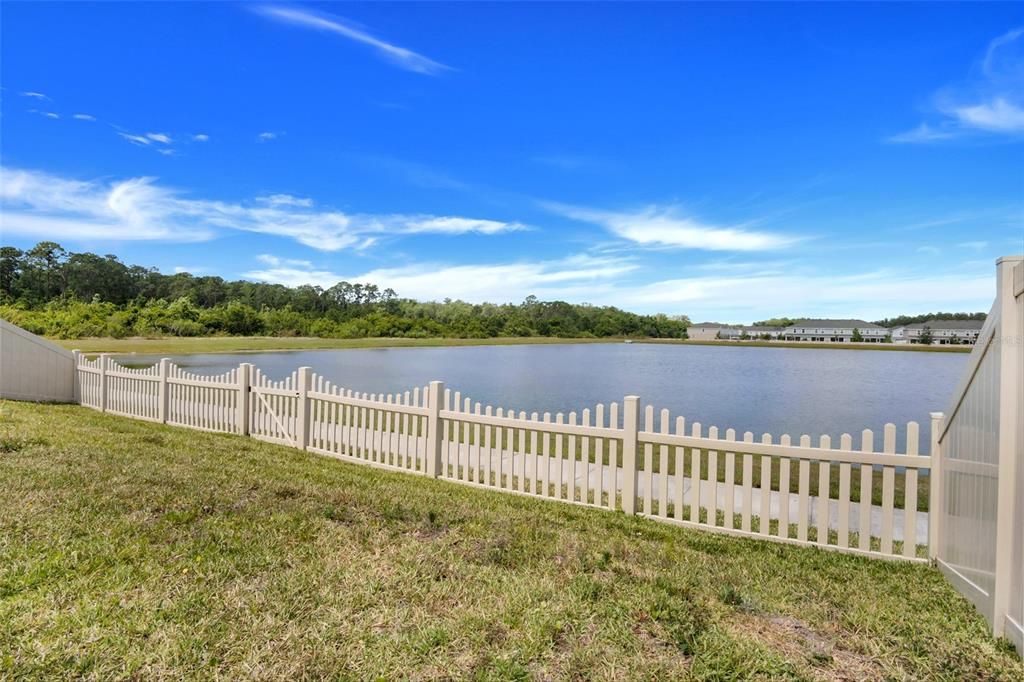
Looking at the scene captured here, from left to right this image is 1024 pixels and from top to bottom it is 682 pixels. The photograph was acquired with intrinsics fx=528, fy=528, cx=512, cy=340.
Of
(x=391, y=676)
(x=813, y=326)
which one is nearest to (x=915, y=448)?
(x=391, y=676)

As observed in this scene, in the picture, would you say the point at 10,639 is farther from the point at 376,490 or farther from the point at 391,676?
the point at 376,490

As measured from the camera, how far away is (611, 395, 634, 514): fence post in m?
5.34

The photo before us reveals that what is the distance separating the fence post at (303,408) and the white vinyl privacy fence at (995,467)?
760 centimetres

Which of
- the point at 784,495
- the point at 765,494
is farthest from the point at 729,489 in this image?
the point at 784,495

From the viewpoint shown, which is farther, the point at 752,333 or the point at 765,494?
the point at 752,333

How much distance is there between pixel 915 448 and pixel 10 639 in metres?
5.71

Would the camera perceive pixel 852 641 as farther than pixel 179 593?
No

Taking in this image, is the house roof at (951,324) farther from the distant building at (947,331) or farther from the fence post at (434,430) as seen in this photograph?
the fence post at (434,430)

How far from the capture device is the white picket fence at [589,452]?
4484 mm

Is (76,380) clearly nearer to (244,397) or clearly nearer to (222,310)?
(244,397)

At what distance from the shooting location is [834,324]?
112000mm

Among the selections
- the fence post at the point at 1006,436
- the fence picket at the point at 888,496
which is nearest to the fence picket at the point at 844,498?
the fence picket at the point at 888,496

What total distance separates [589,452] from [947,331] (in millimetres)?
100398

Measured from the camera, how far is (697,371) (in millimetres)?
29609
